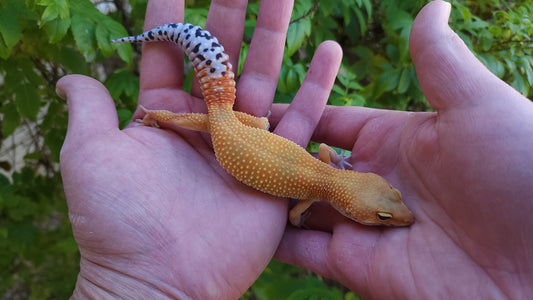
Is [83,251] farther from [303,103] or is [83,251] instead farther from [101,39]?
[303,103]

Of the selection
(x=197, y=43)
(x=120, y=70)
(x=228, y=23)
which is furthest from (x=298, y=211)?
(x=120, y=70)

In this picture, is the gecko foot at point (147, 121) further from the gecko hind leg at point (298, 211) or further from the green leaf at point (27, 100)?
the gecko hind leg at point (298, 211)

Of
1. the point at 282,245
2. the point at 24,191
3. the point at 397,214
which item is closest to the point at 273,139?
the point at 282,245

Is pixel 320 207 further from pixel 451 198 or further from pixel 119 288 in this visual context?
pixel 119 288

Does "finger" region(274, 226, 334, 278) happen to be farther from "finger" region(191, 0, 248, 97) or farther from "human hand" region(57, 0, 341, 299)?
"finger" region(191, 0, 248, 97)

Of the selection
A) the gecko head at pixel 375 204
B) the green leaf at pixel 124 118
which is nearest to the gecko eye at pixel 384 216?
the gecko head at pixel 375 204
